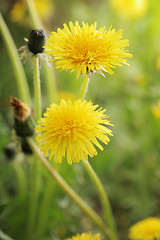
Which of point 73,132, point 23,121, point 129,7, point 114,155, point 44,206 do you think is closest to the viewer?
point 73,132

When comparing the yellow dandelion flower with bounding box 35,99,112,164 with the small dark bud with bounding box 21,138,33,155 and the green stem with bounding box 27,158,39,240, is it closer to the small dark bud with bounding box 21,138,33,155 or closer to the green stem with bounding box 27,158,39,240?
the small dark bud with bounding box 21,138,33,155

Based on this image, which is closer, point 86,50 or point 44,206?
point 86,50

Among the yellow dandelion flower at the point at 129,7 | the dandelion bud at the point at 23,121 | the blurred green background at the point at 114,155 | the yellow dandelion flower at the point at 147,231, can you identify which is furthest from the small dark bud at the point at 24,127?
the yellow dandelion flower at the point at 129,7

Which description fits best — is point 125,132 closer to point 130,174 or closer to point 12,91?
point 130,174

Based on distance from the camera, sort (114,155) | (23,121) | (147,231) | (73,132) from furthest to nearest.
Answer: (114,155)
(147,231)
(23,121)
(73,132)

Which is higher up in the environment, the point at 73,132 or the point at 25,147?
the point at 25,147

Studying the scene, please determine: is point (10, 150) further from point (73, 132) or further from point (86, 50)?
point (86, 50)

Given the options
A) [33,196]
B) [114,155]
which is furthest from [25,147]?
[114,155]
